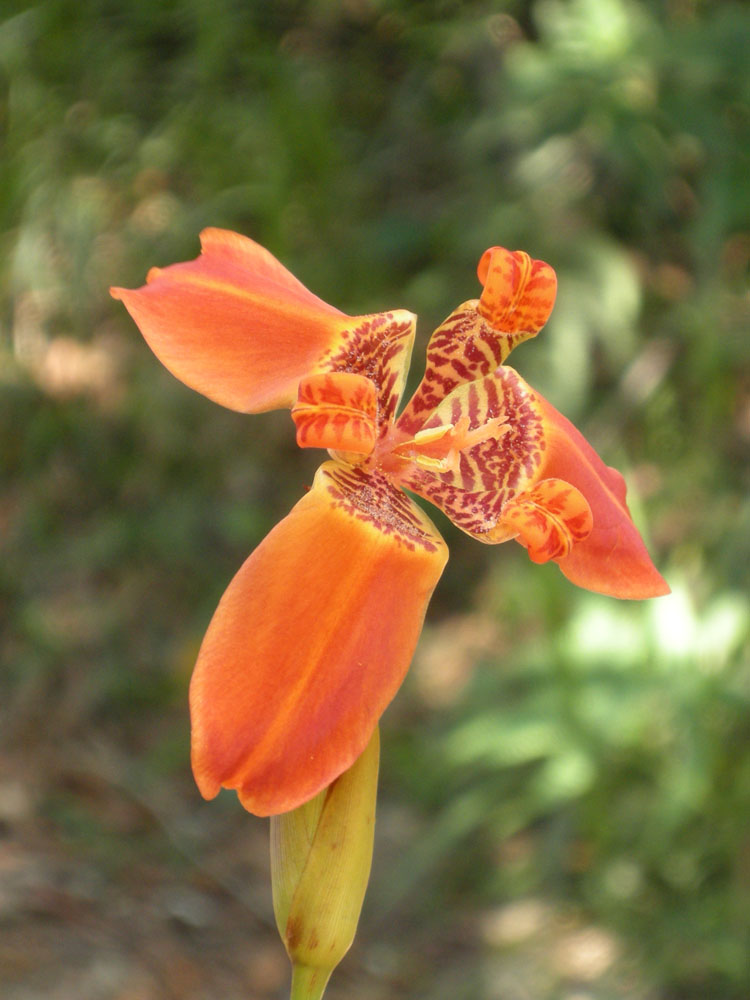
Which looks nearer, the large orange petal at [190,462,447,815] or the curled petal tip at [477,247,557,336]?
the large orange petal at [190,462,447,815]

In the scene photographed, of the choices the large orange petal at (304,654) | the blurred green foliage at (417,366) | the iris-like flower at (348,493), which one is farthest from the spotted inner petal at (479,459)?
the blurred green foliage at (417,366)

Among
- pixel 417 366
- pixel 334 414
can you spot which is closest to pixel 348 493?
pixel 334 414

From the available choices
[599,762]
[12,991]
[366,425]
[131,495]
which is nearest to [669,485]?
[599,762]

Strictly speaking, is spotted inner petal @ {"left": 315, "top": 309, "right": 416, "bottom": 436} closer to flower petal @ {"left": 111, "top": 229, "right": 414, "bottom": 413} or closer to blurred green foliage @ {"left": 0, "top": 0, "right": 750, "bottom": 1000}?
flower petal @ {"left": 111, "top": 229, "right": 414, "bottom": 413}

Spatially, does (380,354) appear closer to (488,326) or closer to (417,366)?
(488,326)

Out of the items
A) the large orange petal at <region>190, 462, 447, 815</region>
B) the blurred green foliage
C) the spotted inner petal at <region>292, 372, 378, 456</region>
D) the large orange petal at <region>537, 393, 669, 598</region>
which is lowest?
the blurred green foliage

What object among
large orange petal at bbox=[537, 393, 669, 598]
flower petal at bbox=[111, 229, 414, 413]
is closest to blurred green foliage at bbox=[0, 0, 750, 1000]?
large orange petal at bbox=[537, 393, 669, 598]

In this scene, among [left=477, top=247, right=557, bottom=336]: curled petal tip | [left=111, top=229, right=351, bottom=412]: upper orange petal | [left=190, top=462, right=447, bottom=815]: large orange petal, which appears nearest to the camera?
[left=190, top=462, right=447, bottom=815]: large orange petal

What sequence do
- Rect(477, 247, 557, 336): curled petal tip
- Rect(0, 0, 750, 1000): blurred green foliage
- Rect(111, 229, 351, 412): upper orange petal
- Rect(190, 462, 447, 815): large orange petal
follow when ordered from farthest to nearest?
Rect(0, 0, 750, 1000): blurred green foliage < Rect(477, 247, 557, 336): curled petal tip < Rect(111, 229, 351, 412): upper orange petal < Rect(190, 462, 447, 815): large orange petal

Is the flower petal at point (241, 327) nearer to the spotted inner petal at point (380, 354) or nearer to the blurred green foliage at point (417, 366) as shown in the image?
the spotted inner petal at point (380, 354)
